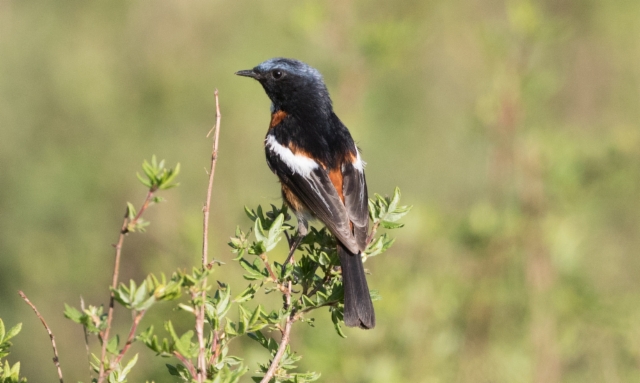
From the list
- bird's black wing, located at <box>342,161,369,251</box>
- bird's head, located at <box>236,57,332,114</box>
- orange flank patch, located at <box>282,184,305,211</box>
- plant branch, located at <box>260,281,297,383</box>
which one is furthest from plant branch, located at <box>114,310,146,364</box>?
bird's head, located at <box>236,57,332,114</box>

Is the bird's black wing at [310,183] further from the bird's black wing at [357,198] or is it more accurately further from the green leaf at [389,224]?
the green leaf at [389,224]

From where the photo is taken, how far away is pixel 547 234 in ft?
16.7

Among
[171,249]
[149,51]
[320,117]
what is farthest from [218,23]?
[320,117]

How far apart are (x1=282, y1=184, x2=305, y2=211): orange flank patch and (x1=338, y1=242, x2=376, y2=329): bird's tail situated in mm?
908

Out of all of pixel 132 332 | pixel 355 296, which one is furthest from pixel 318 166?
pixel 132 332

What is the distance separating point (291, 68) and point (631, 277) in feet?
12.9

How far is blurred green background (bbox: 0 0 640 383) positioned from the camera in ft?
16.7

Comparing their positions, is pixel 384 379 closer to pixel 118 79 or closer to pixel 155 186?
pixel 155 186

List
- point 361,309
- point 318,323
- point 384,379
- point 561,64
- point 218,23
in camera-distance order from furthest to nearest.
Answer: point 561,64 < point 218,23 < point 318,323 < point 384,379 < point 361,309

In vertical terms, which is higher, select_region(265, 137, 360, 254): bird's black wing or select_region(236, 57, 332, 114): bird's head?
select_region(236, 57, 332, 114): bird's head

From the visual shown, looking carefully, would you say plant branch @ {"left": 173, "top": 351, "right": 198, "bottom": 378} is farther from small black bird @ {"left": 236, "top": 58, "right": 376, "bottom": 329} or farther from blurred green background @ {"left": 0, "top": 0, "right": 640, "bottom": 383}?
blurred green background @ {"left": 0, "top": 0, "right": 640, "bottom": 383}

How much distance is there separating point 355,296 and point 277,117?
2.09 m

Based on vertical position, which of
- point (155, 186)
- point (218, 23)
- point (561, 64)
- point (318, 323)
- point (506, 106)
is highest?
point (561, 64)

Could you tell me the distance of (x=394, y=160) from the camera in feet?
28.5
